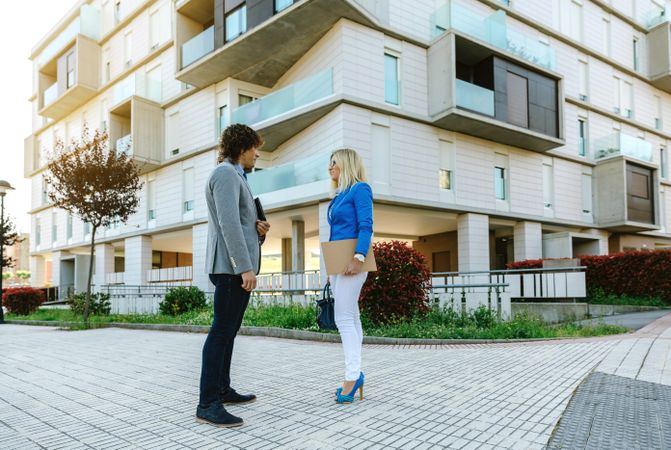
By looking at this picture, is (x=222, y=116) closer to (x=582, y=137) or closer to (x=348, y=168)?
(x=582, y=137)

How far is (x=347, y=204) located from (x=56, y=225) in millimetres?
35334

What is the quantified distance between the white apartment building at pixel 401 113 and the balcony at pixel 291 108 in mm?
67

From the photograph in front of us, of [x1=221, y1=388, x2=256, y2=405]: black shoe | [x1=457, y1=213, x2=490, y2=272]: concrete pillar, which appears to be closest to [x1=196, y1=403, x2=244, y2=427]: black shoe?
[x1=221, y1=388, x2=256, y2=405]: black shoe

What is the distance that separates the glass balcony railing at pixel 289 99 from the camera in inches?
656

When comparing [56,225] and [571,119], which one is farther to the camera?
[56,225]

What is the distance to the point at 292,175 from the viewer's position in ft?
55.9

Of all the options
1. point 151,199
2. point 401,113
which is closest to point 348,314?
point 401,113

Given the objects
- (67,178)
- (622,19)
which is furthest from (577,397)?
(622,19)

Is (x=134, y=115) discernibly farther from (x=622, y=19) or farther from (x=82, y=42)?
(x=622, y=19)

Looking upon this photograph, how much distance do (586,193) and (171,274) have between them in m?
21.8

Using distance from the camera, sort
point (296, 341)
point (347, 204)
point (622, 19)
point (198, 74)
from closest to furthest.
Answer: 1. point (347, 204)
2. point (296, 341)
3. point (198, 74)
4. point (622, 19)

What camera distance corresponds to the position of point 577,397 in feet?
12.1

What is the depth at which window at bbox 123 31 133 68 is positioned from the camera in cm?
2736

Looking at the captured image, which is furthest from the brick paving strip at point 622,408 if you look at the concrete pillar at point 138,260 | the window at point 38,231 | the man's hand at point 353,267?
the window at point 38,231
